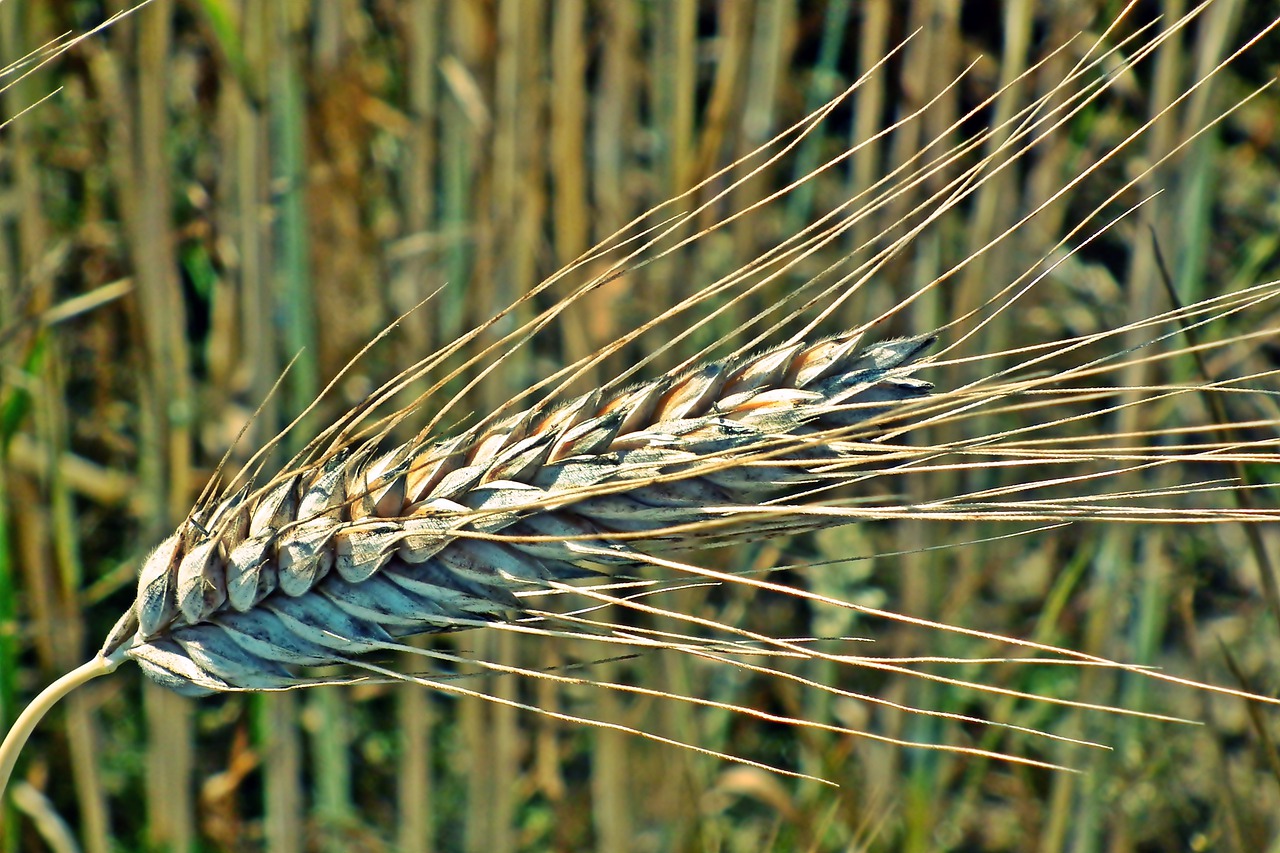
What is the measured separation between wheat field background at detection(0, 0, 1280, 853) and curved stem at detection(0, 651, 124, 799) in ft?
1.70

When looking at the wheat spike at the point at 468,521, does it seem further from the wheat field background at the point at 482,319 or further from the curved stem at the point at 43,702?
the wheat field background at the point at 482,319

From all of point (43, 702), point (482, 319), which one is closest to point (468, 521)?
point (43, 702)

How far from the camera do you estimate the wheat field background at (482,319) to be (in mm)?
1333

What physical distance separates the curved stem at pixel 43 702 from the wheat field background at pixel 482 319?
1.70 ft

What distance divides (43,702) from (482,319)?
0.94m

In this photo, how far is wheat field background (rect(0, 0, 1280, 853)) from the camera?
1.33m

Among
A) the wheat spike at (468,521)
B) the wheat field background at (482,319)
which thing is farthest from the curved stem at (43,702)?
the wheat field background at (482,319)

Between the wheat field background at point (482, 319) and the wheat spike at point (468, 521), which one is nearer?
the wheat spike at point (468, 521)

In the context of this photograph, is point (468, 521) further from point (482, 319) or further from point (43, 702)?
point (482, 319)

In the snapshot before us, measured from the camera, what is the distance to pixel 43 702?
56 centimetres

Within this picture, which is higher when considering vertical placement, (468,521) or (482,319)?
(482,319)

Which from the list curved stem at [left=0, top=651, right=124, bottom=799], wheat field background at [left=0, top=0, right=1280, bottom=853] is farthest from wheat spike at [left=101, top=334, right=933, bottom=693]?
wheat field background at [left=0, top=0, right=1280, bottom=853]

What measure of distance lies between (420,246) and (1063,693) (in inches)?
50.4

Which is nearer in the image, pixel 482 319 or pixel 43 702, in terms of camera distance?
pixel 43 702
